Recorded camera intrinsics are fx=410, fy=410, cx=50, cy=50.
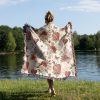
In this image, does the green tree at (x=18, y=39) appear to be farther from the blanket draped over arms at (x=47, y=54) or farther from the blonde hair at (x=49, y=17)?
the blonde hair at (x=49, y=17)

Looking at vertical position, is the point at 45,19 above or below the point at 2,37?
below

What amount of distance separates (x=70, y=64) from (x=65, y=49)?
525 millimetres

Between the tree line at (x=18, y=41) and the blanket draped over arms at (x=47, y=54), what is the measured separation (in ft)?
477

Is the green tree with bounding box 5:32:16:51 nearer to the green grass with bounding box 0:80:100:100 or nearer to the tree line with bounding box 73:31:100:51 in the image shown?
the tree line with bounding box 73:31:100:51

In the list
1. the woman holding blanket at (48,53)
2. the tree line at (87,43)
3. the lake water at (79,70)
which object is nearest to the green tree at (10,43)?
the tree line at (87,43)

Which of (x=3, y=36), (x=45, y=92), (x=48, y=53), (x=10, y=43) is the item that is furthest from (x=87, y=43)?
(x=48, y=53)

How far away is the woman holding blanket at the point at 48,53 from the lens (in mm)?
13016

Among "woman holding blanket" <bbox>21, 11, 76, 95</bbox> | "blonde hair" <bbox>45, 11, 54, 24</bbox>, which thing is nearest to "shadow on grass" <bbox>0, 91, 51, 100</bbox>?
"woman holding blanket" <bbox>21, 11, 76, 95</bbox>

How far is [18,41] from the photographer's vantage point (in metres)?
169

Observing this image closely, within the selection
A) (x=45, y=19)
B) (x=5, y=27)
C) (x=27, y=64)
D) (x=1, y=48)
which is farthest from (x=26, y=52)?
(x=5, y=27)

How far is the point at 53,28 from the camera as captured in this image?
1328cm

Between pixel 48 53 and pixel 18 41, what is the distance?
15624 cm

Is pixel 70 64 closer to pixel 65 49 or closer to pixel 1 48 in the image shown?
pixel 65 49

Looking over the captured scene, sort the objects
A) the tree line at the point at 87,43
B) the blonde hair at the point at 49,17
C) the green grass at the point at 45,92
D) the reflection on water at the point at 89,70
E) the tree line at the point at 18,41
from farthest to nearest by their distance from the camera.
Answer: the tree line at the point at 87,43 → the tree line at the point at 18,41 → the reflection on water at the point at 89,70 → the blonde hair at the point at 49,17 → the green grass at the point at 45,92
